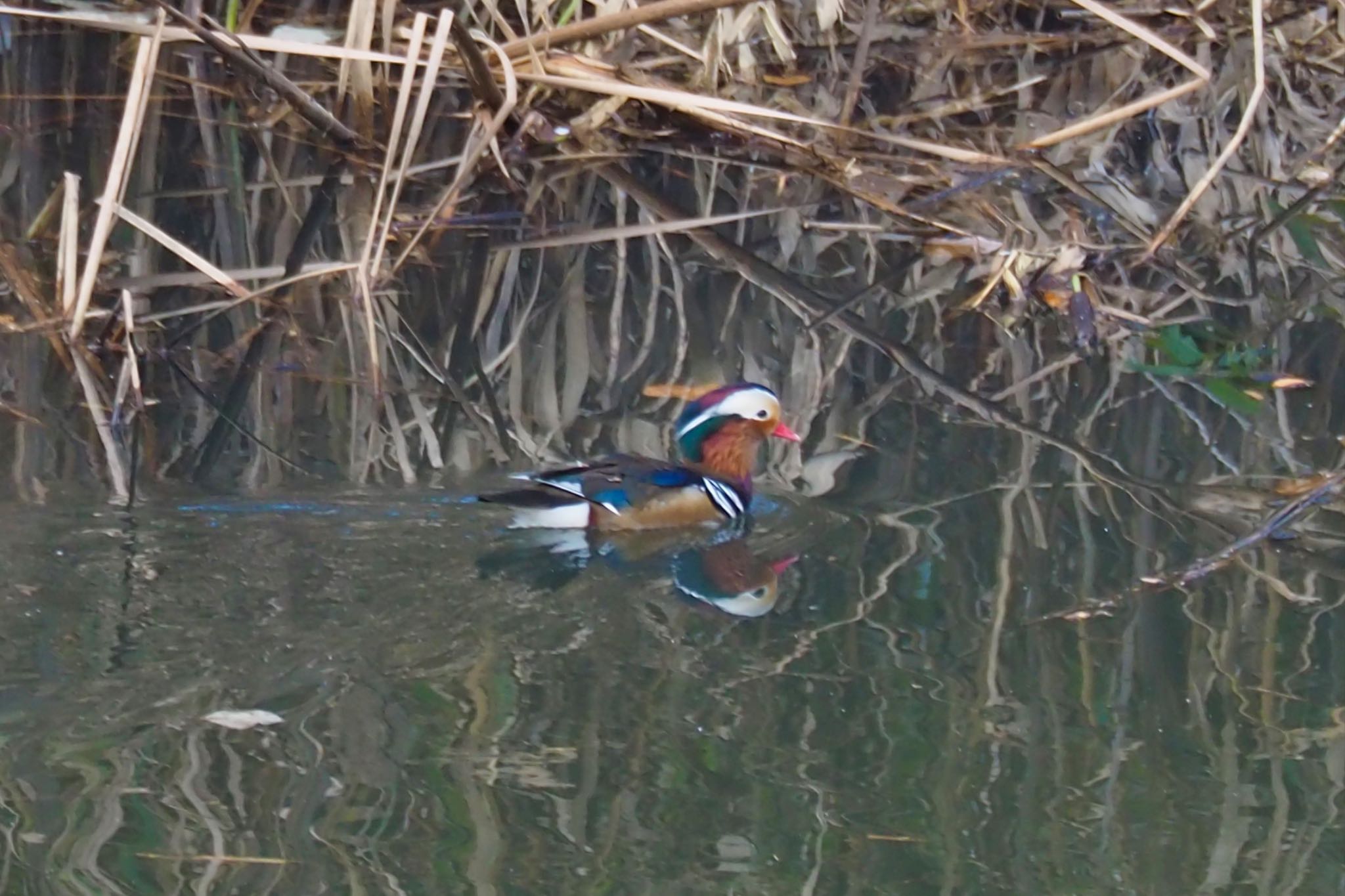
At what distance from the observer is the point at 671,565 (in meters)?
4.56

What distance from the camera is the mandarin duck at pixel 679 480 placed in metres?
4.54

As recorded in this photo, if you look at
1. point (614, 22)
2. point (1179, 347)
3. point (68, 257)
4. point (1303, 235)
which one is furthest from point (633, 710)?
point (1303, 235)

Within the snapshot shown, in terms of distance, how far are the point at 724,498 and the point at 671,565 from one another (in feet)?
1.43

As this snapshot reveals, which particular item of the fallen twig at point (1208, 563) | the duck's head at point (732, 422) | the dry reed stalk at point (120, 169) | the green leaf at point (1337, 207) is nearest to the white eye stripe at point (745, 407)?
the duck's head at point (732, 422)

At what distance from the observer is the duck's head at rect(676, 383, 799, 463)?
5148mm

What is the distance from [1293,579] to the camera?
4.20 metres

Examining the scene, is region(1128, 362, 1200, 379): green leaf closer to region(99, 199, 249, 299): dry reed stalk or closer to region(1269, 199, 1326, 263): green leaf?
region(1269, 199, 1326, 263): green leaf

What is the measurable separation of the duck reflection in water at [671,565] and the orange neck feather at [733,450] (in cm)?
30

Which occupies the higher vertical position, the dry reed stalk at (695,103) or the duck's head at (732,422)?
the dry reed stalk at (695,103)

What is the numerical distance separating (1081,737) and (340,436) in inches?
95.1

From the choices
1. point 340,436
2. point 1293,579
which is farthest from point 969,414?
point 340,436

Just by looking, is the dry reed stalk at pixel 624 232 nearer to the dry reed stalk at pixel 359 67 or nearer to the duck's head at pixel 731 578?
the dry reed stalk at pixel 359 67

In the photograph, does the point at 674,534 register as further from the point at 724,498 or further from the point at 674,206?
the point at 674,206

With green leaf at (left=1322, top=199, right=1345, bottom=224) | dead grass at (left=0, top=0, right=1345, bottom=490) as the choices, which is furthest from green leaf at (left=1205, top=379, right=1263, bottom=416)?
green leaf at (left=1322, top=199, right=1345, bottom=224)
